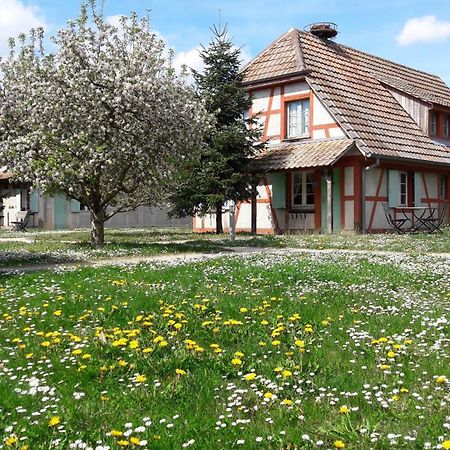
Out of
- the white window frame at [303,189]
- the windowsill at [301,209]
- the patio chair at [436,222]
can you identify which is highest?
the white window frame at [303,189]

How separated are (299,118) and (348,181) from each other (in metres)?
3.92

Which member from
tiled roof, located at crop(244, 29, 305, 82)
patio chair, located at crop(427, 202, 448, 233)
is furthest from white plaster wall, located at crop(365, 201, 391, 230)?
tiled roof, located at crop(244, 29, 305, 82)

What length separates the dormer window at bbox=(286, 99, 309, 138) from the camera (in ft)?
86.6

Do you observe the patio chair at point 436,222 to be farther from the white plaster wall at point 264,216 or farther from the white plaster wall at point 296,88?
the white plaster wall at point 296,88

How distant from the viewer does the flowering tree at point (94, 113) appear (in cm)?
1598

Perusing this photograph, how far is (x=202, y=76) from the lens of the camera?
24250 millimetres

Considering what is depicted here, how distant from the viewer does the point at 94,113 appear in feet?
52.3

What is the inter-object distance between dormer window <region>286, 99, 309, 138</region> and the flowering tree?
384 inches

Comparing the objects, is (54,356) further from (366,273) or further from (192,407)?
(366,273)

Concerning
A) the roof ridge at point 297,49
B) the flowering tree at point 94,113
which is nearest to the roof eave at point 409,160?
the roof ridge at point 297,49

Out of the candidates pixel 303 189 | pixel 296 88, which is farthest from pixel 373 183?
pixel 296 88

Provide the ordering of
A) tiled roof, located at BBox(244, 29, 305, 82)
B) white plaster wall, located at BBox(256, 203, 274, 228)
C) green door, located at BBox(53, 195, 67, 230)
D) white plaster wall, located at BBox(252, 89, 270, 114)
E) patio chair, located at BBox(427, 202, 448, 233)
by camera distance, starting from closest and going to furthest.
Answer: patio chair, located at BBox(427, 202, 448, 233), white plaster wall, located at BBox(256, 203, 274, 228), tiled roof, located at BBox(244, 29, 305, 82), white plaster wall, located at BBox(252, 89, 270, 114), green door, located at BBox(53, 195, 67, 230)

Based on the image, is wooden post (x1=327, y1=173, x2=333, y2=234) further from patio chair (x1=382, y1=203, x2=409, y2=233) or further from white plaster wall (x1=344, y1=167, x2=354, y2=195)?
patio chair (x1=382, y1=203, x2=409, y2=233)

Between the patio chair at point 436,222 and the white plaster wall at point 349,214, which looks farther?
the patio chair at point 436,222
